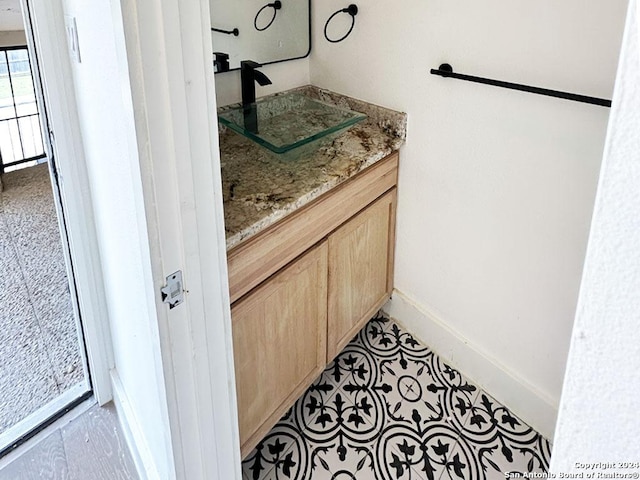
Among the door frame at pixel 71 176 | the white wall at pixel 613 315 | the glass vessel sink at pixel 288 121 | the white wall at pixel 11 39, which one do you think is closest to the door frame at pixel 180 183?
the door frame at pixel 71 176

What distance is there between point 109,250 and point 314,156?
2.17 feet

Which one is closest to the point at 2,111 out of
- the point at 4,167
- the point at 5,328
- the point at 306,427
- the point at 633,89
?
the point at 4,167

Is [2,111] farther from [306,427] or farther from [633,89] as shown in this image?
[633,89]

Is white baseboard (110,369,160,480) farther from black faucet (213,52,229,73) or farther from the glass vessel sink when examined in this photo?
black faucet (213,52,229,73)

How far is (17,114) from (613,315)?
426 cm

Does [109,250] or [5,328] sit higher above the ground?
[109,250]

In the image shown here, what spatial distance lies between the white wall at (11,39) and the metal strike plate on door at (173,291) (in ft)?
11.5

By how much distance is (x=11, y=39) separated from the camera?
3.61m

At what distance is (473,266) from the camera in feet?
5.68

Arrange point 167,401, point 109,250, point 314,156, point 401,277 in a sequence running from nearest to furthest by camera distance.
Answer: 1. point 167,401
2. point 109,250
3. point 314,156
4. point 401,277

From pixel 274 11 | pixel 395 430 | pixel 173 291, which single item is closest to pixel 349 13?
pixel 274 11

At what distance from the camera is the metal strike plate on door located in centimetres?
92

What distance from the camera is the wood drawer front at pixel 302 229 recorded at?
1.27m

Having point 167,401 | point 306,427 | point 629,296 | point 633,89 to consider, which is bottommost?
point 306,427
